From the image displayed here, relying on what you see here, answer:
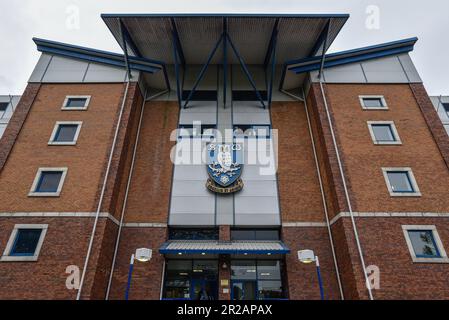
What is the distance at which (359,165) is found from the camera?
55.5ft

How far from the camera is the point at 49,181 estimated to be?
651 inches

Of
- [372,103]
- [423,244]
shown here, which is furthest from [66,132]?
[423,244]

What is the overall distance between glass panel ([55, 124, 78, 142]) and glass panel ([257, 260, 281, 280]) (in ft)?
46.8

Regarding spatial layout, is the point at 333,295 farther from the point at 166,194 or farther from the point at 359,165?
the point at 166,194

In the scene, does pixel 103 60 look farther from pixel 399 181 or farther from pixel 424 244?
pixel 424 244

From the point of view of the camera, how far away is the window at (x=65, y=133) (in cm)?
1780

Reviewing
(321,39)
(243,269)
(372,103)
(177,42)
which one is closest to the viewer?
(243,269)

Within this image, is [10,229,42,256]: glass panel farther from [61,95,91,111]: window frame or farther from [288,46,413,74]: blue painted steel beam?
[288,46,413,74]: blue painted steel beam

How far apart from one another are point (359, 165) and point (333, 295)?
24.5ft

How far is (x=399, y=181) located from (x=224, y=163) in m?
10.5

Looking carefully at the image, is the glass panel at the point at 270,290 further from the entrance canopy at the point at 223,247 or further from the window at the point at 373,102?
the window at the point at 373,102

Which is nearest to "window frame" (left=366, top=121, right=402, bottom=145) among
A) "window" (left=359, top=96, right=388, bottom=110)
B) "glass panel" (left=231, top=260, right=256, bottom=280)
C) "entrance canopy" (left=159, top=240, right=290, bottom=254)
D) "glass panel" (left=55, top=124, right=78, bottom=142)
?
"window" (left=359, top=96, right=388, bottom=110)

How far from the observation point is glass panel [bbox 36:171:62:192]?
53.4ft
